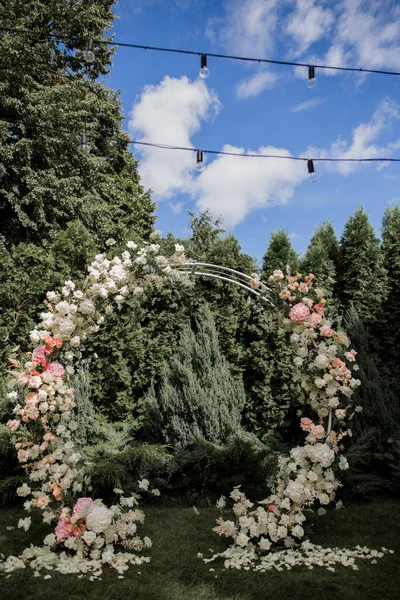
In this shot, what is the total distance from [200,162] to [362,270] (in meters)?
3.35

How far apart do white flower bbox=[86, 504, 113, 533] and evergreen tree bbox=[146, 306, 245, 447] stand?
6.04 feet

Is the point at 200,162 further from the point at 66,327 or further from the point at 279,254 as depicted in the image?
the point at 279,254

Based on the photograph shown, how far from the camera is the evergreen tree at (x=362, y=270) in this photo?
6.55m

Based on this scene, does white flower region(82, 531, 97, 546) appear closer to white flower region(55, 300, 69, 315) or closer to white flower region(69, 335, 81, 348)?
white flower region(69, 335, 81, 348)

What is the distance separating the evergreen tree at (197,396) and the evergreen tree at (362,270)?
225 cm

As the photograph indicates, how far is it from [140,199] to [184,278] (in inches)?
460

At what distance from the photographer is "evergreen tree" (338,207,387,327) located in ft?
21.5

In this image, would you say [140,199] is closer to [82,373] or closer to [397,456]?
[82,373]

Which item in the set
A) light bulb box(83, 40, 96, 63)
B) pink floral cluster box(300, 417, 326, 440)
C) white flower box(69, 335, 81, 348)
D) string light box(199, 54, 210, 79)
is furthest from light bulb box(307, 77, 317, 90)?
white flower box(69, 335, 81, 348)

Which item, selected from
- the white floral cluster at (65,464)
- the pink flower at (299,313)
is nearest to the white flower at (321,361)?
the pink flower at (299,313)

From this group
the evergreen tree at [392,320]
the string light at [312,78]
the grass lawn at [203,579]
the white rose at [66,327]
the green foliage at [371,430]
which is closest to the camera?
the grass lawn at [203,579]

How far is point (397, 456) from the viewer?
4.78 m

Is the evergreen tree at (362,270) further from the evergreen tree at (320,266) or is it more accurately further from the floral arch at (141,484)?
the floral arch at (141,484)

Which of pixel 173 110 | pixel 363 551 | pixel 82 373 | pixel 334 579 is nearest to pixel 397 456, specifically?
pixel 363 551
